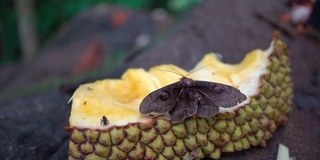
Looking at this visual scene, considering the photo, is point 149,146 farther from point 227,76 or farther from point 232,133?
point 227,76

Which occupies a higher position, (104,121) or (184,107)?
(184,107)

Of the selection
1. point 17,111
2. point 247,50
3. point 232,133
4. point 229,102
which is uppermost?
point 247,50

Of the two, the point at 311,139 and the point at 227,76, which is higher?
the point at 227,76

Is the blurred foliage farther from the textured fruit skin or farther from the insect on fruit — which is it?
the insect on fruit

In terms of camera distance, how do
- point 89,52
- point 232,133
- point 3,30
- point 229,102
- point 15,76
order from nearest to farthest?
point 229,102, point 232,133, point 89,52, point 15,76, point 3,30

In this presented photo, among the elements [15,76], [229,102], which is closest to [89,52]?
[15,76]

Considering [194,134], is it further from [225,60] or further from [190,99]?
[225,60]

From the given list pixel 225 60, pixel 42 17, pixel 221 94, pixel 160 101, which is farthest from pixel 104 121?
pixel 42 17
